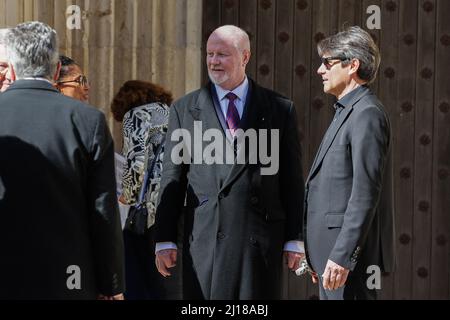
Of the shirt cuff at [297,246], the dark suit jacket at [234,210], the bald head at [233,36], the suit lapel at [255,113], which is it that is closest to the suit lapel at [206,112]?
the dark suit jacket at [234,210]

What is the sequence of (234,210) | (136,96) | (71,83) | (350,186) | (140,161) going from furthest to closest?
1. (136,96)
2. (140,161)
3. (71,83)
4. (234,210)
5. (350,186)

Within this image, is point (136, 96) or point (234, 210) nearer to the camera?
point (234, 210)

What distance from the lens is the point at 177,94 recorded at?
7.07 m

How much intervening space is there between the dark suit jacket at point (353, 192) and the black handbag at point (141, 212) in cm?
102

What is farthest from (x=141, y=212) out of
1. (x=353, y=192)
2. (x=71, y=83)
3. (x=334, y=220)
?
(x=353, y=192)

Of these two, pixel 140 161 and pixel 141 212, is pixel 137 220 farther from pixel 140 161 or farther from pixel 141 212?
pixel 140 161

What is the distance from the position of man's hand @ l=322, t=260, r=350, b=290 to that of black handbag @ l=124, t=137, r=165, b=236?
4.32 feet

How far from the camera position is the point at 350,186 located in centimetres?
478

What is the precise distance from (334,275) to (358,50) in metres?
0.99

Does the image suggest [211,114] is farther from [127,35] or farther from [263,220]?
[127,35]

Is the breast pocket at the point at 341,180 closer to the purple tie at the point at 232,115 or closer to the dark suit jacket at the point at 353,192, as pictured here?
the dark suit jacket at the point at 353,192

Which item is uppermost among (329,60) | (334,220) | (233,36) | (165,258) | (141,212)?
(233,36)

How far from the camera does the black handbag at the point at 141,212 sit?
18.8 ft
